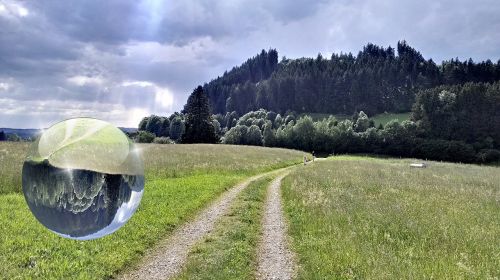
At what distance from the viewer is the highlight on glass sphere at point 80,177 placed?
613 cm

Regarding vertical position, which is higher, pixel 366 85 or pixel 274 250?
pixel 366 85

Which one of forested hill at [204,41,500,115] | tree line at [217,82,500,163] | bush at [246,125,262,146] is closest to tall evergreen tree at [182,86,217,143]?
bush at [246,125,262,146]

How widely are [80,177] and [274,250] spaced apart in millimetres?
6870

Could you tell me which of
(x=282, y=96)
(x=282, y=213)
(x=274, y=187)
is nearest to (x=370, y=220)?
(x=282, y=213)

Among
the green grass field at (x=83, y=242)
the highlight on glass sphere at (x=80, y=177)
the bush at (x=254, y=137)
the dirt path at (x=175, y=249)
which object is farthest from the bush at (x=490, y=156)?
the highlight on glass sphere at (x=80, y=177)

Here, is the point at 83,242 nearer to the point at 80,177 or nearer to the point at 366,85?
the point at 80,177

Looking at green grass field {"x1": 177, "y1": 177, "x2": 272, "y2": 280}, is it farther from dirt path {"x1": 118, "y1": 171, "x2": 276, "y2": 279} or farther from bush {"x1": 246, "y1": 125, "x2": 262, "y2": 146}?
bush {"x1": 246, "y1": 125, "x2": 262, "y2": 146}

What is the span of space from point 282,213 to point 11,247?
407 inches

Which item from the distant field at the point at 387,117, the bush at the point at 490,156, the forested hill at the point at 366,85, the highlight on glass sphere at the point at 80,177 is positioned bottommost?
the bush at the point at 490,156

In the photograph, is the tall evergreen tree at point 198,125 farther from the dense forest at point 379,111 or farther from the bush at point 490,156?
the bush at point 490,156

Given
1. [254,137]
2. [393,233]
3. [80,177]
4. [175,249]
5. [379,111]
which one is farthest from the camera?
[379,111]

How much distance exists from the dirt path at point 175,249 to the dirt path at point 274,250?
84.9 inches

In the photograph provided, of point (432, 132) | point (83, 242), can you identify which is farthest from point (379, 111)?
point (83, 242)

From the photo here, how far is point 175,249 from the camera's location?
11.1m
